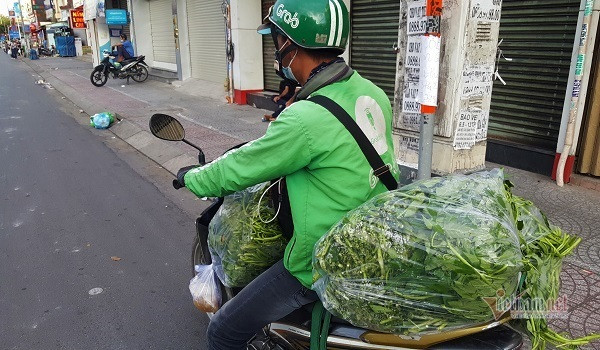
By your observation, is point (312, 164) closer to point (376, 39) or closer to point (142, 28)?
point (376, 39)

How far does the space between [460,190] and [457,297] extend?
0.34 metres

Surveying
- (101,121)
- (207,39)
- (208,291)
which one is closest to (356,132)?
(208,291)

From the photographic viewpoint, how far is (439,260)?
4.21ft

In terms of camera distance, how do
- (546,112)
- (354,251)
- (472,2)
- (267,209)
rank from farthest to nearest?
1. (546,112)
2. (472,2)
3. (267,209)
4. (354,251)

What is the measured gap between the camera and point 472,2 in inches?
145

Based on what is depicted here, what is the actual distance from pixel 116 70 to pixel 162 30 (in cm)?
302

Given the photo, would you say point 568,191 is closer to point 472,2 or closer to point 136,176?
point 472,2

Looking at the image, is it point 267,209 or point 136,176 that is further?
point 136,176

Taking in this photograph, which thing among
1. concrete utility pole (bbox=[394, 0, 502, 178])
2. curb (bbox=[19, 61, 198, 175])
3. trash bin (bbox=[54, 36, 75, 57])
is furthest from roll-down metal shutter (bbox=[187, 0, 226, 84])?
trash bin (bbox=[54, 36, 75, 57])

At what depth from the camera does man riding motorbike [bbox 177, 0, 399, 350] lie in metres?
1.65

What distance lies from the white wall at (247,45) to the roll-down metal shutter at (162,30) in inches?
270

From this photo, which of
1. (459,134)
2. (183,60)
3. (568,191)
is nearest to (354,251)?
(459,134)

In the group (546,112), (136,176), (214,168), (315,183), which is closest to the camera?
(315,183)

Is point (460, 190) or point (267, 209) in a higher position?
point (460, 190)
